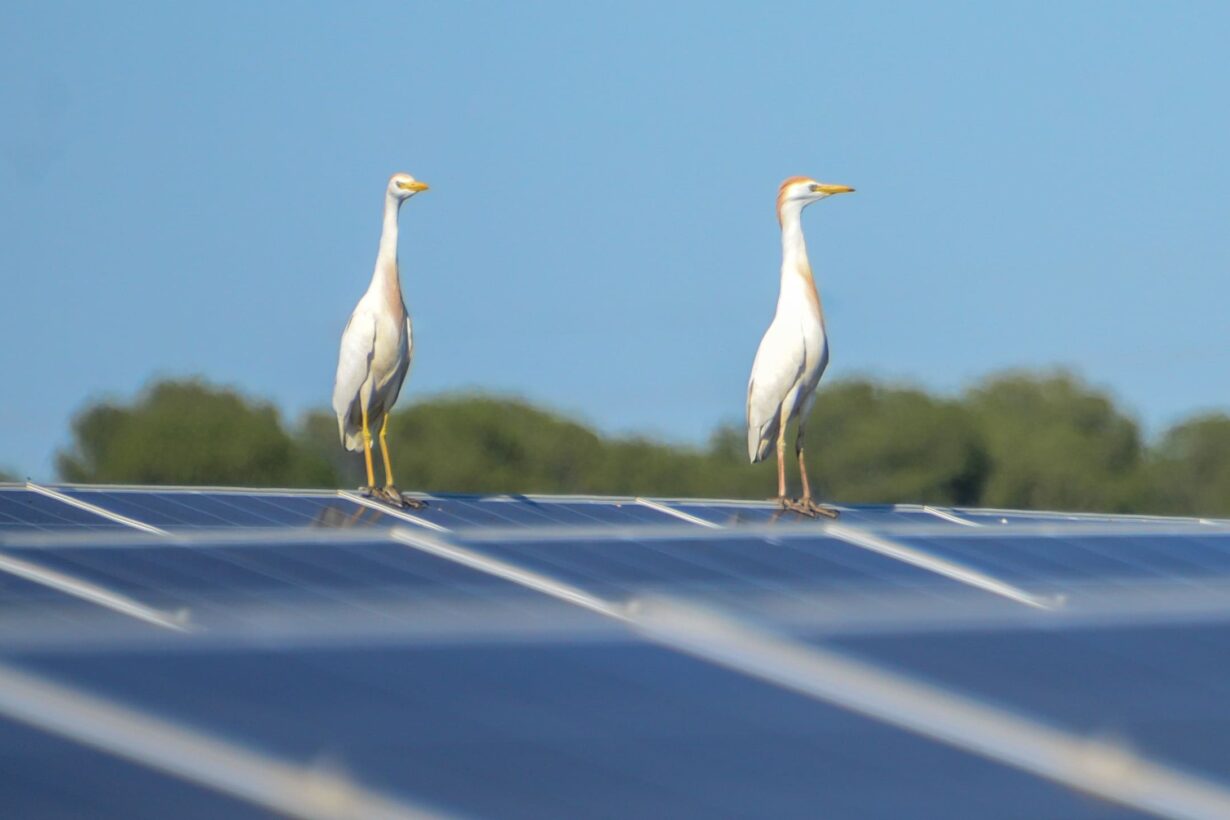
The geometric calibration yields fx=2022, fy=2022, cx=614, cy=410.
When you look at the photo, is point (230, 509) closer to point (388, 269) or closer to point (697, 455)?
point (388, 269)

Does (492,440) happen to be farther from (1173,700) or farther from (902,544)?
(1173,700)

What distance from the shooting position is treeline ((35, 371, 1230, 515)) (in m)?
54.7

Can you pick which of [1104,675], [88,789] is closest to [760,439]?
[1104,675]

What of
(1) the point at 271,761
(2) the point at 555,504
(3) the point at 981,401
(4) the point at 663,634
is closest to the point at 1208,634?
(4) the point at 663,634

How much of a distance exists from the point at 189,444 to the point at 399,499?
3981 centimetres

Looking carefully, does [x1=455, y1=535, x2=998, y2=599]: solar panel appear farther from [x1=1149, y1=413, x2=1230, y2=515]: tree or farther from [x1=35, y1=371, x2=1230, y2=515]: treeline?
[x1=1149, y1=413, x2=1230, y2=515]: tree

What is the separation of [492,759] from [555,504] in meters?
11.2

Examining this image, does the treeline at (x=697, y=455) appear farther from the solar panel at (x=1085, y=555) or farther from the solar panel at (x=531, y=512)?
the solar panel at (x=1085, y=555)

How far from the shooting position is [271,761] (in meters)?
4.95

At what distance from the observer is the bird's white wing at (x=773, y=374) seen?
15672mm

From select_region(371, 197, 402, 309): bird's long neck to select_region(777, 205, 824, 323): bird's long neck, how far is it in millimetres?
3047

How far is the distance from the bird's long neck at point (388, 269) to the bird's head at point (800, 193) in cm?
324

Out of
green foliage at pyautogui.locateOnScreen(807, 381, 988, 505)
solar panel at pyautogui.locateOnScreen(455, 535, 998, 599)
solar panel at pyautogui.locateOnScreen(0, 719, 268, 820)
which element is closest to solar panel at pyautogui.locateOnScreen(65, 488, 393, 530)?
solar panel at pyautogui.locateOnScreen(455, 535, 998, 599)

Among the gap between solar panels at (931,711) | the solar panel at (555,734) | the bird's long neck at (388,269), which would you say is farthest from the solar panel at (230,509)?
the solar panel at (555,734)
